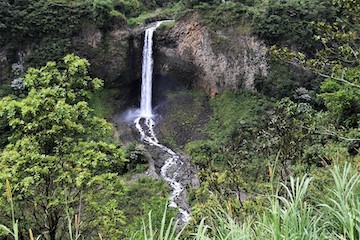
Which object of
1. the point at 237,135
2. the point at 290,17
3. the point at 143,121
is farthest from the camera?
the point at 143,121

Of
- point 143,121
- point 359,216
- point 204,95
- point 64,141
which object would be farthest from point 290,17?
point 359,216

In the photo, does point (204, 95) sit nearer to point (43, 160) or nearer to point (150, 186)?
point (150, 186)

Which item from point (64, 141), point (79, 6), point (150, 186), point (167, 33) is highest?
point (79, 6)

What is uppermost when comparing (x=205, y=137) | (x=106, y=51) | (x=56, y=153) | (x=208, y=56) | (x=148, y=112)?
(x=106, y=51)

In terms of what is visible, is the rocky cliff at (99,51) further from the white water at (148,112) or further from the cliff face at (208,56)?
the cliff face at (208,56)

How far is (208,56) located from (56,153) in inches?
689

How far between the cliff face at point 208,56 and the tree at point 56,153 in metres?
15.8

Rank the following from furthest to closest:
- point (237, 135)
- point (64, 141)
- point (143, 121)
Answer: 1. point (143, 121)
2. point (237, 135)
3. point (64, 141)

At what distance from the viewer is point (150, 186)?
14719 mm

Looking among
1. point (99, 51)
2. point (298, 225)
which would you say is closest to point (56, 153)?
point (298, 225)

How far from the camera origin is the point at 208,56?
74.0ft

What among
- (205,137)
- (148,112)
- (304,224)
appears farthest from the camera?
(148,112)

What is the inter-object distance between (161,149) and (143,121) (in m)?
3.77

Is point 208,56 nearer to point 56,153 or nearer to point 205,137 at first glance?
point 205,137
